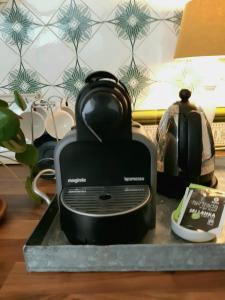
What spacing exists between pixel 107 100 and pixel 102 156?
0.11m

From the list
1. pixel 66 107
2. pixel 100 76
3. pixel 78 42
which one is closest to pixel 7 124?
pixel 100 76

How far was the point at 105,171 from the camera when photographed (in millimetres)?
579

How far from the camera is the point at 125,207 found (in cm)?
53

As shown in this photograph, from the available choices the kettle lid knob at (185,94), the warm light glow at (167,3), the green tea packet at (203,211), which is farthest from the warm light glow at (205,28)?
the green tea packet at (203,211)

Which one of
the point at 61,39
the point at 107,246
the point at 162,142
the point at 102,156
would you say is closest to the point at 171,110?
the point at 162,142

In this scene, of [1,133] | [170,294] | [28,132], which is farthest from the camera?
[28,132]

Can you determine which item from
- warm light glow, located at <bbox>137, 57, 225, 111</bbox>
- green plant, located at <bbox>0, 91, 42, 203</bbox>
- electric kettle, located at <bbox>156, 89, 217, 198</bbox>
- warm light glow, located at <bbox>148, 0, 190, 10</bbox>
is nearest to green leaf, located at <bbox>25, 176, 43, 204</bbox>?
green plant, located at <bbox>0, 91, 42, 203</bbox>

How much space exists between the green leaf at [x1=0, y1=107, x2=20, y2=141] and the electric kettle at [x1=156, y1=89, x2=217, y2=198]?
13.6 inches

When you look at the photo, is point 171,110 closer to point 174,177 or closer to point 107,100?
point 174,177

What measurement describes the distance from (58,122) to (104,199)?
0.44 metres

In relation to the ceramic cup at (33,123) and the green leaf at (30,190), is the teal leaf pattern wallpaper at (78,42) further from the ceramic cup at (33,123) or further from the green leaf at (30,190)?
the green leaf at (30,190)

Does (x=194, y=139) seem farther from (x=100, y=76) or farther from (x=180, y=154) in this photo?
(x=100, y=76)

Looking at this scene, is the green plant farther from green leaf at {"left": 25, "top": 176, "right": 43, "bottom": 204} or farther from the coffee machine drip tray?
the coffee machine drip tray

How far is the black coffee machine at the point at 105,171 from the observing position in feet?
1.70
